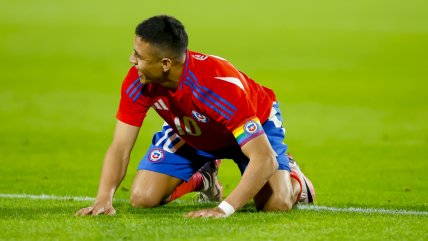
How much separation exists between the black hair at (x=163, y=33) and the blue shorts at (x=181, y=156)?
55.0 inches

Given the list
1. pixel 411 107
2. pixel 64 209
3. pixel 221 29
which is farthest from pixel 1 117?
pixel 221 29

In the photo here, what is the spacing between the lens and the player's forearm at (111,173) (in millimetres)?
7234

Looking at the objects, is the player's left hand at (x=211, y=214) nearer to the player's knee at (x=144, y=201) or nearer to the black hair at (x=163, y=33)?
the black hair at (x=163, y=33)

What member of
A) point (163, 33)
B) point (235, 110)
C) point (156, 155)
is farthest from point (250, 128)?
point (156, 155)

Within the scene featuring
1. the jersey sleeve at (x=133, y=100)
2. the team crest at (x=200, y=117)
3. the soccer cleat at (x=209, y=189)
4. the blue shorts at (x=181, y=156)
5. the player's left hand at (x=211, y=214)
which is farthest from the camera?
the soccer cleat at (x=209, y=189)

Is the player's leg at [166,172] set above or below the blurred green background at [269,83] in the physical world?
above

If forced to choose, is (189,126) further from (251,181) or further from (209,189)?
(209,189)

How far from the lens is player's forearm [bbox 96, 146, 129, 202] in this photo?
23.7 ft

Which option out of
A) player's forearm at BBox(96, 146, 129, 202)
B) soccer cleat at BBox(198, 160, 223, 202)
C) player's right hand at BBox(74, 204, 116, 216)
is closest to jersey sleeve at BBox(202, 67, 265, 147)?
player's forearm at BBox(96, 146, 129, 202)

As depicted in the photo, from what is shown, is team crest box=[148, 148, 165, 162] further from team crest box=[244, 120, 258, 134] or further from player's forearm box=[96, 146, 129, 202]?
team crest box=[244, 120, 258, 134]

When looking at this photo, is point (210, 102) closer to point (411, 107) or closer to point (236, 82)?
point (236, 82)

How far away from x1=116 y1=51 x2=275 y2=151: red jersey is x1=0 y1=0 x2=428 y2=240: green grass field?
26.0 inches

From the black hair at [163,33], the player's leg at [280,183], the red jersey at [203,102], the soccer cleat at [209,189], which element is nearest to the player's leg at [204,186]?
the soccer cleat at [209,189]

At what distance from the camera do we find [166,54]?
6.95 m
